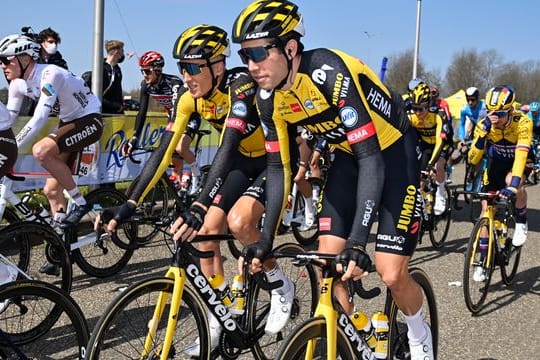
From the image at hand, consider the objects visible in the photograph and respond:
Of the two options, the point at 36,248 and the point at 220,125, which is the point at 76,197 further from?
the point at 220,125

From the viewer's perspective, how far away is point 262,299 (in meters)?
3.99

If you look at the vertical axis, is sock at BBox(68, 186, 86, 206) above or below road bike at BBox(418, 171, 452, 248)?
above

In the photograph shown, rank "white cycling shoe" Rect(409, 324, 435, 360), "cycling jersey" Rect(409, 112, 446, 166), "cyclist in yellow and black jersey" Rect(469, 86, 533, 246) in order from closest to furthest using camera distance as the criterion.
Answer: "white cycling shoe" Rect(409, 324, 435, 360) < "cyclist in yellow and black jersey" Rect(469, 86, 533, 246) < "cycling jersey" Rect(409, 112, 446, 166)

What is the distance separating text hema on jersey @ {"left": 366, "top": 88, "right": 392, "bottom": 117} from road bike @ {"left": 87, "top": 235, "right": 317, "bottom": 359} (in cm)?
104

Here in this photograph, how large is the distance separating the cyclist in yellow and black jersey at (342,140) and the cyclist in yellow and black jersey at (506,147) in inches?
106

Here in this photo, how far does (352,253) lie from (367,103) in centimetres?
91

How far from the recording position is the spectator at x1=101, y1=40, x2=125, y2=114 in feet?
32.0

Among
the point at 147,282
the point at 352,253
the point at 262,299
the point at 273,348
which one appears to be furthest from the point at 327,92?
the point at 273,348

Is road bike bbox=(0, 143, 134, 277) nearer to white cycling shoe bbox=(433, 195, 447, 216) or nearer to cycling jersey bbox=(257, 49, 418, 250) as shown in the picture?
cycling jersey bbox=(257, 49, 418, 250)

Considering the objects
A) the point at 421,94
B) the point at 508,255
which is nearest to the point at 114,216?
the point at 508,255

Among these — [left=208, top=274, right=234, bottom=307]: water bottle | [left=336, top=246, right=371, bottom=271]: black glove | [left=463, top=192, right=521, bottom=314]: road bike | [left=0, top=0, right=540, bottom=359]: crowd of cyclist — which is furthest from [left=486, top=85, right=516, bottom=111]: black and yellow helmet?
[left=336, top=246, right=371, bottom=271]: black glove

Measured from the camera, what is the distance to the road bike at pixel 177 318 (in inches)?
115

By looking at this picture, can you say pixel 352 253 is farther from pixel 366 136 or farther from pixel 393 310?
pixel 393 310

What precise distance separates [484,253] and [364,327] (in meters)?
2.94
